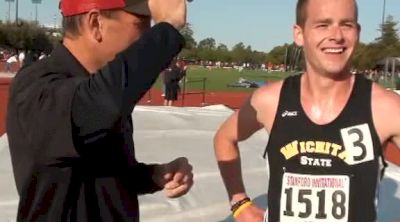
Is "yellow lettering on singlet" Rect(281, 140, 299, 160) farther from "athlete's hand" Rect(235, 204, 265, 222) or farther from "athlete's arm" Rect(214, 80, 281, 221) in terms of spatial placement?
"athlete's hand" Rect(235, 204, 265, 222)

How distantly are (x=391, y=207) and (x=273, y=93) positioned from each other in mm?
2295

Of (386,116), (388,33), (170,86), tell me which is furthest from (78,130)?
(388,33)

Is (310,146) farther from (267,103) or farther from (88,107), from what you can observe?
(88,107)

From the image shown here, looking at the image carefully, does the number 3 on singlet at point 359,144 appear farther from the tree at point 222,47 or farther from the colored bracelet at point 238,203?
the tree at point 222,47

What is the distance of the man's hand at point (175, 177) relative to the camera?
1.96 meters

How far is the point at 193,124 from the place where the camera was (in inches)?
260

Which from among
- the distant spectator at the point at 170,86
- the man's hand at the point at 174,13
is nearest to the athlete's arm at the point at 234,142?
the man's hand at the point at 174,13

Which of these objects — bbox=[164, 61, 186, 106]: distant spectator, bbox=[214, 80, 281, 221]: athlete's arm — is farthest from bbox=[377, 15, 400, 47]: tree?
bbox=[214, 80, 281, 221]: athlete's arm

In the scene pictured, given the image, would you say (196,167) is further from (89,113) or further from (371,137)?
(89,113)

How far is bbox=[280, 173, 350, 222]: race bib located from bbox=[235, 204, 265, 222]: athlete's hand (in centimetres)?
24

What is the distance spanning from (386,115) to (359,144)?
0.45ft

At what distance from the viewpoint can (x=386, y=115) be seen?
2.39 meters

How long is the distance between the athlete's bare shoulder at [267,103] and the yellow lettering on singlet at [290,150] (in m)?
0.14

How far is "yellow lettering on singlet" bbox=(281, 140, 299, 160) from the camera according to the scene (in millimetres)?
2484
